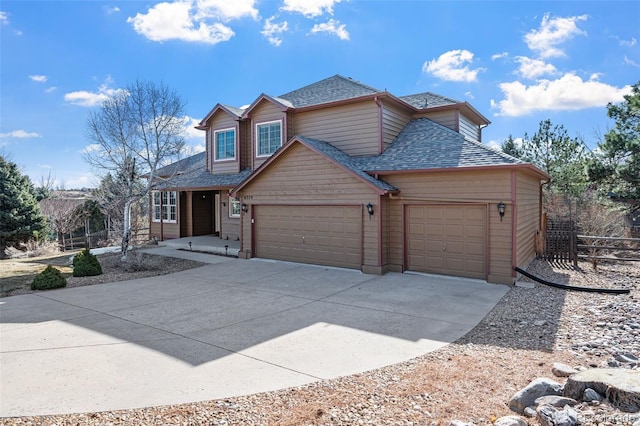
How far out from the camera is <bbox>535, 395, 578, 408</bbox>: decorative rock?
363 cm

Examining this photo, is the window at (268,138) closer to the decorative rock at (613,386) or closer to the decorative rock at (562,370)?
the decorative rock at (562,370)

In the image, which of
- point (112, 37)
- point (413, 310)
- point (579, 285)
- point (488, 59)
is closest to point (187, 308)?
point (413, 310)

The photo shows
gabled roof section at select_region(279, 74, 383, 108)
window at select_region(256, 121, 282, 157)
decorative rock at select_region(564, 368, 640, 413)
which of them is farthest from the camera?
window at select_region(256, 121, 282, 157)

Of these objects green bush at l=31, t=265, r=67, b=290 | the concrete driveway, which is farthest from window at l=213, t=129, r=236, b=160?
green bush at l=31, t=265, r=67, b=290

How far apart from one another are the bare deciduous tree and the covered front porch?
3.41 m

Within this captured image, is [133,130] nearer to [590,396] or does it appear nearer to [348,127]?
[348,127]

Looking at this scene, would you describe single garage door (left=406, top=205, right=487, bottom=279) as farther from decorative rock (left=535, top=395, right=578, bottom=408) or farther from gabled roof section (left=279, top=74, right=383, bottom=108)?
decorative rock (left=535, top=395, right=578, bottom=408)

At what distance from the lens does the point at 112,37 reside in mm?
14219

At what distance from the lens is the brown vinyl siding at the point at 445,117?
47.8ft

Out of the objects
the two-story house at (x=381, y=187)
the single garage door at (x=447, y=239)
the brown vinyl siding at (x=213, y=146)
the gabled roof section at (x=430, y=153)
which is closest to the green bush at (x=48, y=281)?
the two-story house at (x=381, y=187)

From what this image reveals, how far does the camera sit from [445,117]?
1478 centimetres

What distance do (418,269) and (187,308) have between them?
6.71 metres

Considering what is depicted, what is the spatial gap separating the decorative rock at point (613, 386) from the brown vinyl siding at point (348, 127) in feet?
33.0

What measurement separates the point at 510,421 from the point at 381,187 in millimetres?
8267
